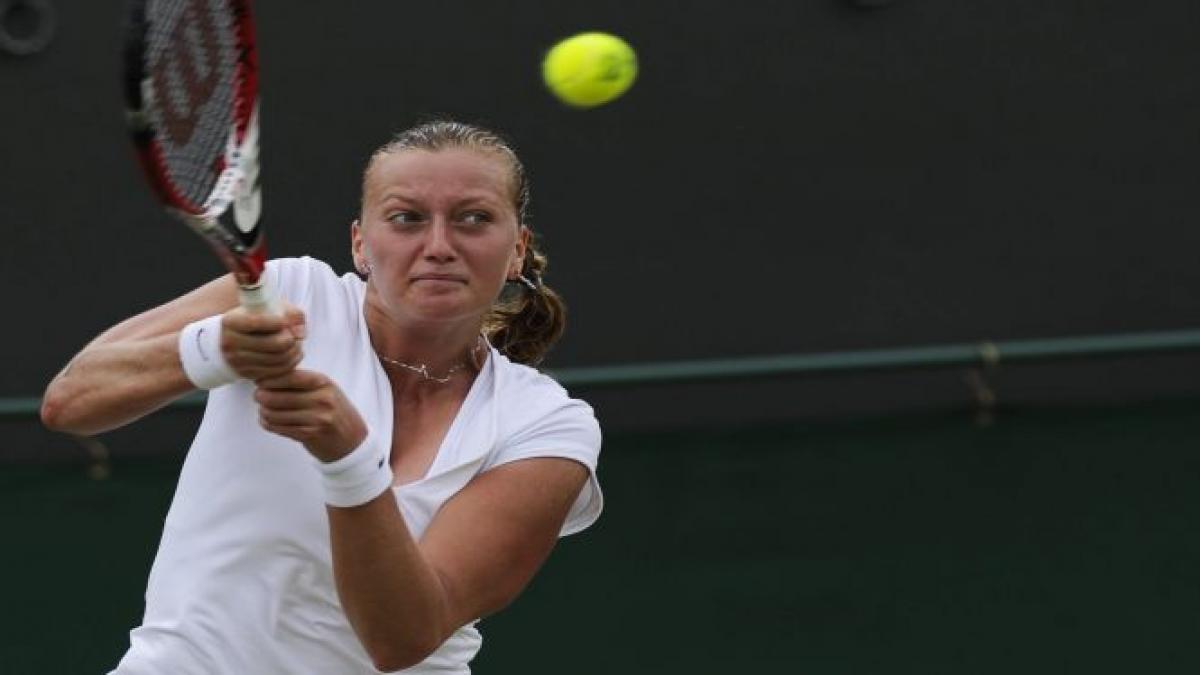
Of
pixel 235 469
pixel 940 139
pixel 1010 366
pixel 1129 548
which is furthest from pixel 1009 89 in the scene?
pixel 235 469

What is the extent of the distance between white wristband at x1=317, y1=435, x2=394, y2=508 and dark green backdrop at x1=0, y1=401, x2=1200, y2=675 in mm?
2004

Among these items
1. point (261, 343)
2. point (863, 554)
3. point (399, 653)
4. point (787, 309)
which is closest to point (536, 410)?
point (399, 653)

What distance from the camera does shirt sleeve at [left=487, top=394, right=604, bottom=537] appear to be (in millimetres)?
2990

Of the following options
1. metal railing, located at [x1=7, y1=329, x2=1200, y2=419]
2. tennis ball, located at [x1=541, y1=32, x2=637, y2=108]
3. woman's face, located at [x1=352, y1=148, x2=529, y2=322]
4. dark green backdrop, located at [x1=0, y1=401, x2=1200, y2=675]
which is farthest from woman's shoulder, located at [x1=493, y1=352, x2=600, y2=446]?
dark green backdrop, located at [x1=0, y1=401, x2=1200, y2=675]

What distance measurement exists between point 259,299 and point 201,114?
12.2 inches

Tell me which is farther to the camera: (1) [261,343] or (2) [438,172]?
(2) [438,172]

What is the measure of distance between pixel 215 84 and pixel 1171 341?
8.11 ft

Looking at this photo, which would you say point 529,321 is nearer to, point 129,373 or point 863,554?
point 129,373

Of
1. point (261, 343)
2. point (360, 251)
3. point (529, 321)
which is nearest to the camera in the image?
point (261, 343)

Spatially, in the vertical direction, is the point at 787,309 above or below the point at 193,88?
below

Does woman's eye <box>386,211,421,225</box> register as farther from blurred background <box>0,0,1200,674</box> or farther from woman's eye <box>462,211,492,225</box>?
blurred background <box>0,0,1200,674</box>

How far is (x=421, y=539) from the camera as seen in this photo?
2.90m

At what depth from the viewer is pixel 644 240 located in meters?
4.64

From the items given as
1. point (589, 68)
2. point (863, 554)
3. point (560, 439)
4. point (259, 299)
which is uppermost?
point (589, 68)
